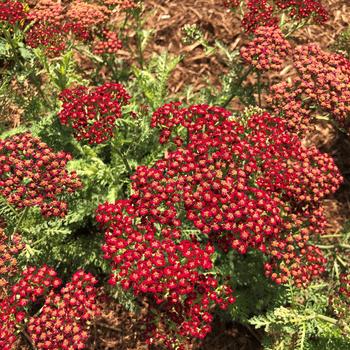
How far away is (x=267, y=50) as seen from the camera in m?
5.38

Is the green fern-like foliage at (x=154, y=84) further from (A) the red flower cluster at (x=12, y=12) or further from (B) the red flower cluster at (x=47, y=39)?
(A) the red flower cluster at (x=12, y=12)

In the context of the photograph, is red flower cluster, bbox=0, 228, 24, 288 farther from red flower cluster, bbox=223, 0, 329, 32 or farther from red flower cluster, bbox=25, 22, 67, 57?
red flower cluster, bbox=223, 0, 329, 32

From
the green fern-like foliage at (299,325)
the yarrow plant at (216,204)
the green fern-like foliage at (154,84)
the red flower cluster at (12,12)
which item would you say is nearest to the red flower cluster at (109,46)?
the green fern-like foliage at (154,84)

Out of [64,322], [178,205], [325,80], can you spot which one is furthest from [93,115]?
[325,80]

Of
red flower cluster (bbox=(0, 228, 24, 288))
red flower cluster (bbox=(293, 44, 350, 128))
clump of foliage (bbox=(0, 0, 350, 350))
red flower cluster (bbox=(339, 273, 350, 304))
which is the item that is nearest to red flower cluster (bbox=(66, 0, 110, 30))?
clump of foliage (bbox=(0, 0, 350, 350))

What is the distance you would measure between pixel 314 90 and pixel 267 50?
0.87 m

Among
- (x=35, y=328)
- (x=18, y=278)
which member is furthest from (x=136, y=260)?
(x=18, y=278)

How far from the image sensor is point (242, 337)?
245 inches

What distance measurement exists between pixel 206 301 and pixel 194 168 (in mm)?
1540

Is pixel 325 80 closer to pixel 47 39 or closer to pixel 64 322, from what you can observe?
pixel 47 39

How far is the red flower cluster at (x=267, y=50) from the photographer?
17.7ft

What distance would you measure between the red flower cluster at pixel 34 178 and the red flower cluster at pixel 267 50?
296 cm

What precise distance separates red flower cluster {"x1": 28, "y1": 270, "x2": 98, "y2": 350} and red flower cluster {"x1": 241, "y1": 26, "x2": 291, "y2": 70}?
12.4 feet

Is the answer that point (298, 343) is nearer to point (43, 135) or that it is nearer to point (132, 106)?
point (132, 106)
